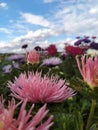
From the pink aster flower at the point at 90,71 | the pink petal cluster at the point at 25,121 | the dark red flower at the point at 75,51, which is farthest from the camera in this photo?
the dark red flower at the point at 75,51

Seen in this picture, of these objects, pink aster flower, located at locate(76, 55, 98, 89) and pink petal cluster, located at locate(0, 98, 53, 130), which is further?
pink aster flower, located at locate(76, 55, 98, 89)

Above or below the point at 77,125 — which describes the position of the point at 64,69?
below

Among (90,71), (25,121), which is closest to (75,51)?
(90,71)

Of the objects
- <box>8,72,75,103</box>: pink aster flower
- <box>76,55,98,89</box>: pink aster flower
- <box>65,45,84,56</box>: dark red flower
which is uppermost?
<box>76,55,98,89</box>: pink aster flower

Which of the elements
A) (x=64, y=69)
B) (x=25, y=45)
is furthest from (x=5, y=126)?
(x=25, y=45)

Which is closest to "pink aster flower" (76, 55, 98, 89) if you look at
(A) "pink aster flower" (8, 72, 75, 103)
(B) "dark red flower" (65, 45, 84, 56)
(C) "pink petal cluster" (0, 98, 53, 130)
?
(A) "pink aster flower" (8, 72, 75, 103)

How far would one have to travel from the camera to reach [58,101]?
1.65 metres

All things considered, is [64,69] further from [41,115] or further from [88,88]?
[41,115]

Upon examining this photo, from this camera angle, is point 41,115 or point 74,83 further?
point 74,83

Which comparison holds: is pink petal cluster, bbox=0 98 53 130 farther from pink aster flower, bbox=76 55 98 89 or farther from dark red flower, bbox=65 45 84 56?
dark red flower, bbox=65 45 84 56

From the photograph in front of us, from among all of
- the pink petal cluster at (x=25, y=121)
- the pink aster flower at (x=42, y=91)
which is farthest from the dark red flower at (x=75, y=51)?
the pink petal cluster at (x=25, y=121)

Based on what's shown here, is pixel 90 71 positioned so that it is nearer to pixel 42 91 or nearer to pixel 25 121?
pixel 42 91

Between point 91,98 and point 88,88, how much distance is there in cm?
4

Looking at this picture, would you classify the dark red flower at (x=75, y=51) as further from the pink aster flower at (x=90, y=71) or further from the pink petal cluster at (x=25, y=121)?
the pink petal cluster at (x=25, y=121)
